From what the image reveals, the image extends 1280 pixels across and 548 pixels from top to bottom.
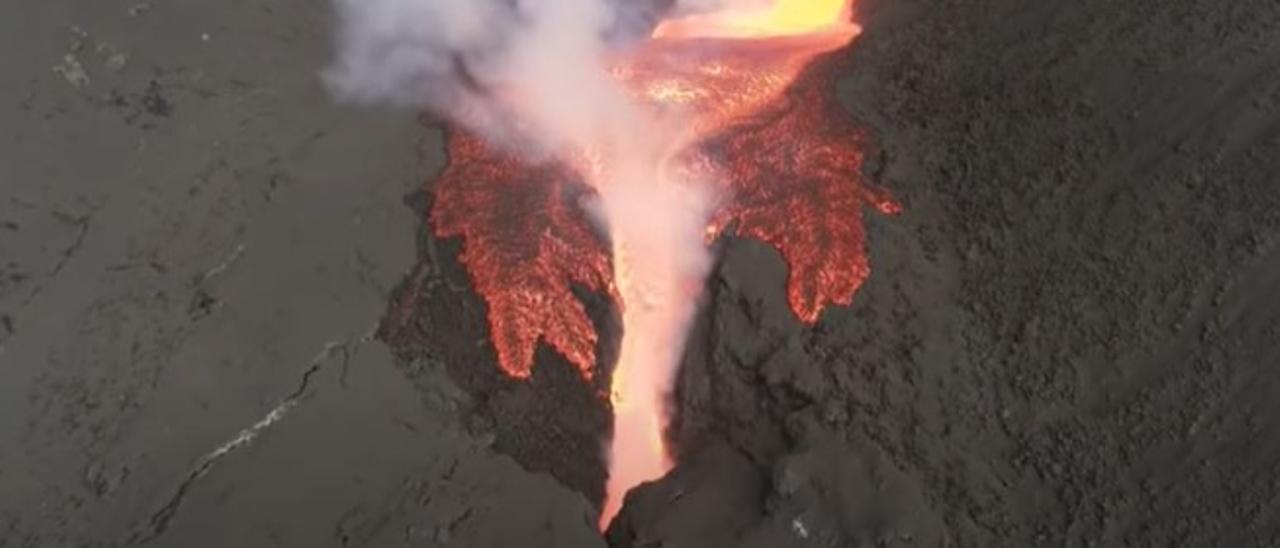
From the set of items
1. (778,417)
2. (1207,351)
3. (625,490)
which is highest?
(1207,351)

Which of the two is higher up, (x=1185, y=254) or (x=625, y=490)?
(x=1185, y=254)

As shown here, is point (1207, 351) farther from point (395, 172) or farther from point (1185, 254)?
point (395, 172)

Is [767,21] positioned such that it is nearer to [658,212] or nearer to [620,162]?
[620,162]

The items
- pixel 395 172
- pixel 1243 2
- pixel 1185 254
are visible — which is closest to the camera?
pixel 1185 254

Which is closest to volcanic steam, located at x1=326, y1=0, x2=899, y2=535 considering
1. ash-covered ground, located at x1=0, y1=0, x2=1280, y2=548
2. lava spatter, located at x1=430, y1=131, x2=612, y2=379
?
lava spatter, located at x1=430, y1=131, x2=612, y2=379

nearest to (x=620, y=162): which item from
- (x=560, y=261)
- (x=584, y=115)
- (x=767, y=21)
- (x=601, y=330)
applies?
(x=584, y=115)

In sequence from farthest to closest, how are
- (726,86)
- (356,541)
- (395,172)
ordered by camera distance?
1. (726,86)
2. (395,172)
3. (356,541)

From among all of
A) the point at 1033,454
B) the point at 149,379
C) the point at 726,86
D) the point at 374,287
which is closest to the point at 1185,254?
the point at 1033,454
